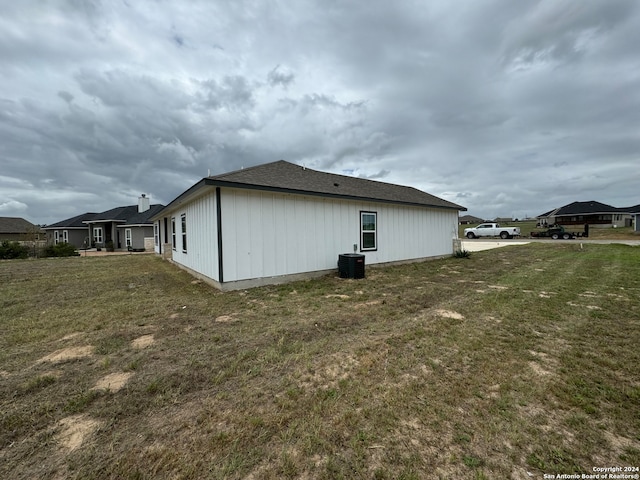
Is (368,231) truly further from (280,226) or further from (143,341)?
(143,341)

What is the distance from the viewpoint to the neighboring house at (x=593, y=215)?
3569cm

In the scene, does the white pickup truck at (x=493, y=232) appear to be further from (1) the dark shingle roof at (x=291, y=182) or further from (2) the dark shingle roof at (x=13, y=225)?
(2) the dark shingle roof at (x=13, y=225)

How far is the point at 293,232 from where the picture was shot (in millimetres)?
7902

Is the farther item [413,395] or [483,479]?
[413,395]

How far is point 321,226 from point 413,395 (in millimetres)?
6461

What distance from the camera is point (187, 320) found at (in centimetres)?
468

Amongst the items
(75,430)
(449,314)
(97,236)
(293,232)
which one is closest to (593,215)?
(449,314)

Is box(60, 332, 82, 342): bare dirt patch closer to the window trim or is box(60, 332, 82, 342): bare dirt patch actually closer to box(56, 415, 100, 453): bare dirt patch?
box(56, 415, 100, 453): bare dirt patch

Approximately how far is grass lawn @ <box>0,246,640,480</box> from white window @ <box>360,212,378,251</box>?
478 centimetres

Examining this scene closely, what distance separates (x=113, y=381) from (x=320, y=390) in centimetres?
218

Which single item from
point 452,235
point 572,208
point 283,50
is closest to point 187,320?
point 283,50

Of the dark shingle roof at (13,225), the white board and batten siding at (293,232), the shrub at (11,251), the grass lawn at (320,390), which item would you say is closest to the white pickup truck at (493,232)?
the white board and batten siding at (293,232)

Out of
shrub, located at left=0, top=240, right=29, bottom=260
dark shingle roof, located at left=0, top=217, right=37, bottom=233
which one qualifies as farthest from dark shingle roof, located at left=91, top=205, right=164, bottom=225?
dark shingle roof, located at left=0, top=217, right=37, bottom=233

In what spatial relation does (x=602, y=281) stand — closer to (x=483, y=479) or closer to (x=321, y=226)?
(x=321, y=226)
